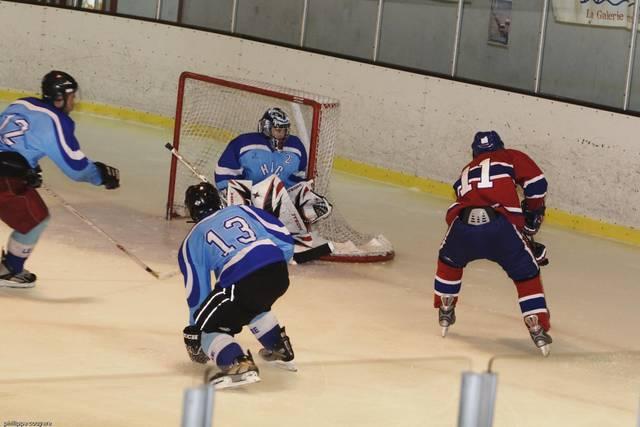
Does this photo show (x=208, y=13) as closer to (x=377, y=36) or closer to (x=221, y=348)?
(x=377, y=36)

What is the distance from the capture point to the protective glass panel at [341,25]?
10859 millimetres

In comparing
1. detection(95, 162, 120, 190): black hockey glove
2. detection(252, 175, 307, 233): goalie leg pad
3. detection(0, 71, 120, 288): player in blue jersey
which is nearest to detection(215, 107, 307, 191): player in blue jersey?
detection(252, 175, 307, 233): goalie leg pad

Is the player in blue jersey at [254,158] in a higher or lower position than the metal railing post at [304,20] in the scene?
lower

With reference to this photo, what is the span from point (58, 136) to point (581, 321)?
264 centimetres

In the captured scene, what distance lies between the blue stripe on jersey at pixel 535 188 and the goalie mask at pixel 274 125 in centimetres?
183

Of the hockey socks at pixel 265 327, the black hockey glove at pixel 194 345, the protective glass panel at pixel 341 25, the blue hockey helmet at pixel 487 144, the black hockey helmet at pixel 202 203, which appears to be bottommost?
the black hockey glove at pixel 194 345

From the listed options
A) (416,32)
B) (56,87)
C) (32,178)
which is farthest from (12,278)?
(416,32)

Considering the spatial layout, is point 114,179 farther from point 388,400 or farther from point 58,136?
point 388,400

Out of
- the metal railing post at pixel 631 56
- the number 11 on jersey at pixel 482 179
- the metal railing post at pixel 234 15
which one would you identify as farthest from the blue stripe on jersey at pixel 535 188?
the metal railing post at pixel 234 15

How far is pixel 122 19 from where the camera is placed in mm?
12016

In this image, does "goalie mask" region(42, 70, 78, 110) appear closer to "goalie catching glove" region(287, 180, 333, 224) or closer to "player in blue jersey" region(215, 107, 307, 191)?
"player in blue jersey" region(215, 107, 307, 191)

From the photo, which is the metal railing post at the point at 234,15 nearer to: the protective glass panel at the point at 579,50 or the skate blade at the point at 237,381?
the protective glass panel at the point at 579,50

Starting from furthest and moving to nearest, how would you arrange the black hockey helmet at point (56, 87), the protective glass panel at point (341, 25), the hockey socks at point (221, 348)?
the protective glass panel at point (341, 25)
the black hockey helmet at point (56, 87)
the hockey socks at point (221, 348)

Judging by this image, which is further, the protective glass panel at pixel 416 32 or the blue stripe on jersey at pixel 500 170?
the protective glass panel at pixel 416 32
